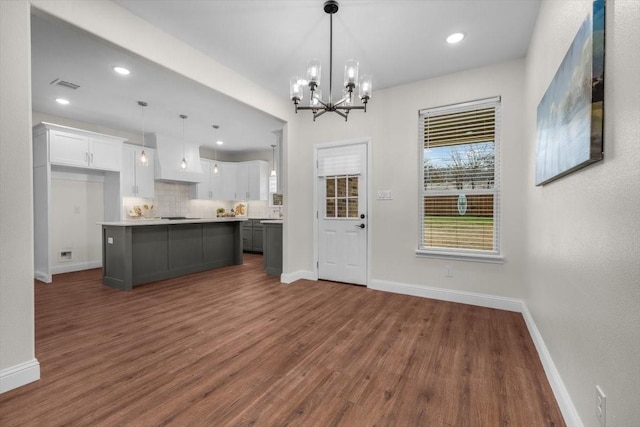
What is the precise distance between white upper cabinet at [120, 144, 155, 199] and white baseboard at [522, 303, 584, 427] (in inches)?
270

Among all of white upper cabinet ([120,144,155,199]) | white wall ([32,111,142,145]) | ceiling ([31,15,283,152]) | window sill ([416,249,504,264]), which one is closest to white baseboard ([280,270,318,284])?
window sill ([416,249,504,264])

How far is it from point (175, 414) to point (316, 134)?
390 centimetres

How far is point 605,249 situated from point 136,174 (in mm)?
7087

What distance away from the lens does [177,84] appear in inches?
154

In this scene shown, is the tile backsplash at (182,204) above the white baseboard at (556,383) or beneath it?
above

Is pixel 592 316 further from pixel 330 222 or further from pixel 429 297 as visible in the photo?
pixel 330 222

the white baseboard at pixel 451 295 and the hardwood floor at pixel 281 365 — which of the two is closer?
the hardwood floor at pixel 281 365

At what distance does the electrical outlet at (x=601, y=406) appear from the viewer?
1.13 m

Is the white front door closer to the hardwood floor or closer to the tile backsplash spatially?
the hardwood floor

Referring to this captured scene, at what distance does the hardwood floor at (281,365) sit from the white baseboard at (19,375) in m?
0.05

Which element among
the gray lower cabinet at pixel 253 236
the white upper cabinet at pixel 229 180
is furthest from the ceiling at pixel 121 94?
the gray lower cabinet at pixel 253 236

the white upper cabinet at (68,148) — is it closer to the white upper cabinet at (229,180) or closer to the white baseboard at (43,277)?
the white baseboard at (43,277)

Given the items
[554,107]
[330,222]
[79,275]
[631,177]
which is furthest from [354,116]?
[79,275]

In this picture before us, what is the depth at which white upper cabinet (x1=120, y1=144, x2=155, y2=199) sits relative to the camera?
19.1 feet
